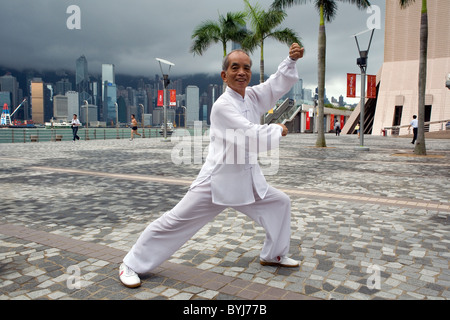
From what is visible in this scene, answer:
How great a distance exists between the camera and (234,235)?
4.36m

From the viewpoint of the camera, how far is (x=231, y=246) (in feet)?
13.0

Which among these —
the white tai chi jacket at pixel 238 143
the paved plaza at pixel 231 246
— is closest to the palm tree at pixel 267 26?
the paved plaza at pixel 231 246

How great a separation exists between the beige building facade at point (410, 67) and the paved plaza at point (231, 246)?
140ft

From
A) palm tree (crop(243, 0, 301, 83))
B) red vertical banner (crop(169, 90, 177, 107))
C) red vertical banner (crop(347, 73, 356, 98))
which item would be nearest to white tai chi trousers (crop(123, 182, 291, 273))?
palm tree (crop(243, 0, 301, 83))

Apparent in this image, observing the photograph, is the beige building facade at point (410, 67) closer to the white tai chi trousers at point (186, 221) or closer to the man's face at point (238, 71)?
the white tai chi trousers at point (186, 221)

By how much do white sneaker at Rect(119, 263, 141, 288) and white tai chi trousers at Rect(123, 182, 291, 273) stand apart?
0.11 ft

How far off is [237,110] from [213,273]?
142 cm

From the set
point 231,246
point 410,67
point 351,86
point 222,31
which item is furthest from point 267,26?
point 410,67

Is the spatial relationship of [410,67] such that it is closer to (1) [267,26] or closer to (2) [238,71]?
(1) [267,26]

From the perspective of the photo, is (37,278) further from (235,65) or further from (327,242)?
(327,242)

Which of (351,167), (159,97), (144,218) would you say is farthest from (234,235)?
(159,97)

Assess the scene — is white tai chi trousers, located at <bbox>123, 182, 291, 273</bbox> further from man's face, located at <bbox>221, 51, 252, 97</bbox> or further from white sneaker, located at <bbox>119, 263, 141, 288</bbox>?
man's face, located at <bbox>221, 51, 252, 97</bbox>

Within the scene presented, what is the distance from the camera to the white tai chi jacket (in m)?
2.51
